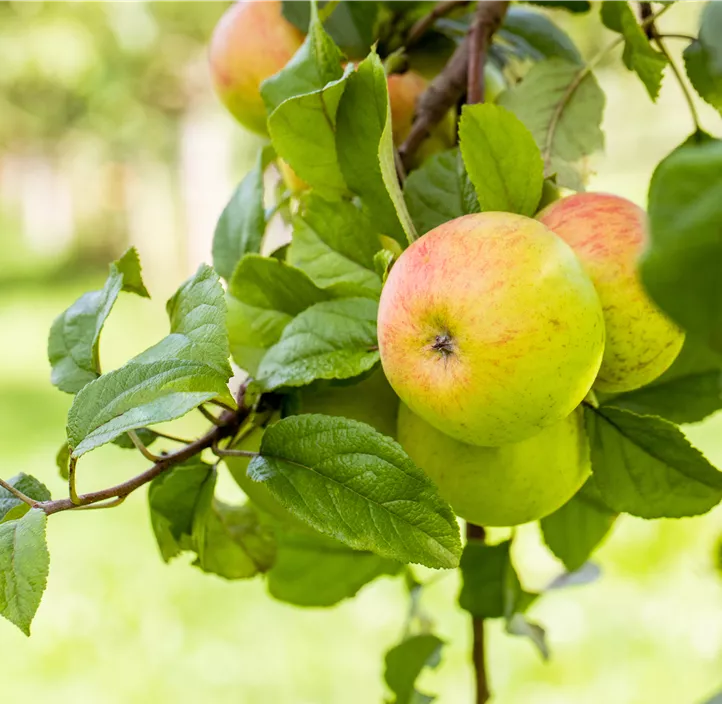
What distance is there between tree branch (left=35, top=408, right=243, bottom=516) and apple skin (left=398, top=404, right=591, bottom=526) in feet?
0.25

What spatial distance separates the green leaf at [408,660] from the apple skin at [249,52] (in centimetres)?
35

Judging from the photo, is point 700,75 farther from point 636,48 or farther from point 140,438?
point 140,438

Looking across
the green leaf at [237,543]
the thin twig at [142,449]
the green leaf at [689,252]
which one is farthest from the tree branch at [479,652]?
the green leaf at [689,252]

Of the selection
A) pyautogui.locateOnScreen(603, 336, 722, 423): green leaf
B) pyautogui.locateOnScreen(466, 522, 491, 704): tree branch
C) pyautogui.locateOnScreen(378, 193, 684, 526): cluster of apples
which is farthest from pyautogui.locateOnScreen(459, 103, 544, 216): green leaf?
pyautogui.locateOnScreen(466, 522, 491, 704): tree branch

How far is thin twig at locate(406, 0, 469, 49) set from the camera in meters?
0.49

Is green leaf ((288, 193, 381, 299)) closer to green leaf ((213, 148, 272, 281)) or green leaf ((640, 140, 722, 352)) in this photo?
green leaf ((213, 148, 272, 281))

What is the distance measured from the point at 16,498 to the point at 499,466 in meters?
0.20

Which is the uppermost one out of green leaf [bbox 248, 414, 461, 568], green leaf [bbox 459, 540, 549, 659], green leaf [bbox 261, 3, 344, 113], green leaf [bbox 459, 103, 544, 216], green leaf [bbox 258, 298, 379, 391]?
green leaf [bbox 261, 3, 344, 113]

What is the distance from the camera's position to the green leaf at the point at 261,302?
0.41m

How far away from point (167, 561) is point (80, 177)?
23.7 ft

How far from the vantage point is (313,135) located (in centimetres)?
39

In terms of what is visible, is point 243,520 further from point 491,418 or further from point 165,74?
point 165,74

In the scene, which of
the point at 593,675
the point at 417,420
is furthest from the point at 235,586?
the point at 417,420

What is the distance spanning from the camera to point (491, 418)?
32 cm
